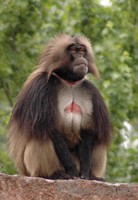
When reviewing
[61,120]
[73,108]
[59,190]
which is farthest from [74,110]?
[59,190]

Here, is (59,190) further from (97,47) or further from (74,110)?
(97,47)

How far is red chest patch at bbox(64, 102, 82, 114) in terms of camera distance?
952 cm

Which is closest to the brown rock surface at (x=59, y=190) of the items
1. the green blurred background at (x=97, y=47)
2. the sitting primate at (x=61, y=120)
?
the sitting primate at (x=61, y=120)

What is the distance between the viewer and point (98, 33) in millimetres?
15344

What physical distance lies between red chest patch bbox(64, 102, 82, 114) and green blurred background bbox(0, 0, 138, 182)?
3.76m

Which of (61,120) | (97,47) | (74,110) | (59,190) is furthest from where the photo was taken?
(97,47)

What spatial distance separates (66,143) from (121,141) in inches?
201

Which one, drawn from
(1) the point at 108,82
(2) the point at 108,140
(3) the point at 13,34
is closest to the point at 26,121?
(2) the point at 108,140

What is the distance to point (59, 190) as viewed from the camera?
734cm

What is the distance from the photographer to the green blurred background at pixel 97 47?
14102 millimetres

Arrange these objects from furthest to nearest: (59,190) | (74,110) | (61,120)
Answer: (74,110), (61,120), (59,190)

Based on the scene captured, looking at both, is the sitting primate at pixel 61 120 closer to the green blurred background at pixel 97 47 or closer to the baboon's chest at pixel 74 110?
the baboon's chest at pixel 74 110

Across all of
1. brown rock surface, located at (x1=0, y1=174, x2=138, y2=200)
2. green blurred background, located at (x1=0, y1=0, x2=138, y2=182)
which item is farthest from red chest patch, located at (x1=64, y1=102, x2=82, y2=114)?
green blurred background, located at (x1=0, y1=0, x2=138, y2=182)

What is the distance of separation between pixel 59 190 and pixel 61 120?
217 cm
